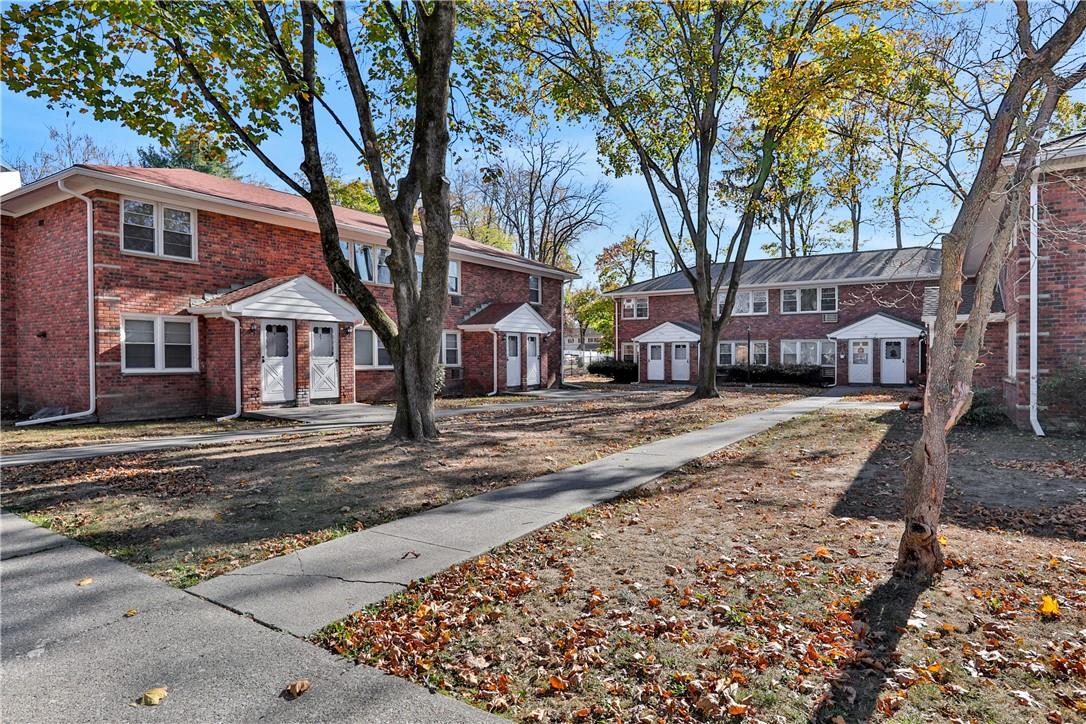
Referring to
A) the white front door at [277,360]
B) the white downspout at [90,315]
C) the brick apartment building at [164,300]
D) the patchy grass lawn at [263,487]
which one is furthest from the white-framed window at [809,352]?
the white downspout at [90,315]

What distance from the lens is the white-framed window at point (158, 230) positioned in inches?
533

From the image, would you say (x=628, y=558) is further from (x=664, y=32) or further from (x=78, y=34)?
(x=664, y=32)

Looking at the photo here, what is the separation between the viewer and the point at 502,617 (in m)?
3.62

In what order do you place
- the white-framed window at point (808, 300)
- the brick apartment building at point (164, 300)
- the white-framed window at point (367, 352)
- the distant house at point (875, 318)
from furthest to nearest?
1. the white-framed window at point (808, 300)
2. the white-framed window at point (367, 352)
3. the brick apartment building at point (164, 300)
4. the distant house at point (875, 318)

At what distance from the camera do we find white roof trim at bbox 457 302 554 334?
70.2ft

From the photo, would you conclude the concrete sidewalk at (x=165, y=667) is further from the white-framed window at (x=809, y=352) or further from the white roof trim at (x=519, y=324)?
the white-framed window at (x=809, y=352)

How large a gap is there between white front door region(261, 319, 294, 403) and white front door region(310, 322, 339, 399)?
657 millimetres

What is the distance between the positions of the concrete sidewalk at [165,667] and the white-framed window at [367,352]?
14.5 meters

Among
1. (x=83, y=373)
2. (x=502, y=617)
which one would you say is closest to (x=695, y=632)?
(x=502, y=617)

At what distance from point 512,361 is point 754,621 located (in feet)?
65.0

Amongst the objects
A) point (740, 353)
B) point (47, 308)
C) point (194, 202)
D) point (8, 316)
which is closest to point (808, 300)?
point (740, 353)

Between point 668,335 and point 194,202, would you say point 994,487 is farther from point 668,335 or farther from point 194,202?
point 668,335

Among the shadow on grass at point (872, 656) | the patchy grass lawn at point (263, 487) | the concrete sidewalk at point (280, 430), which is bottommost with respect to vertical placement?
the shadow on grass at point (872, 656)

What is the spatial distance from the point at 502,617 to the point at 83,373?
1398cm
